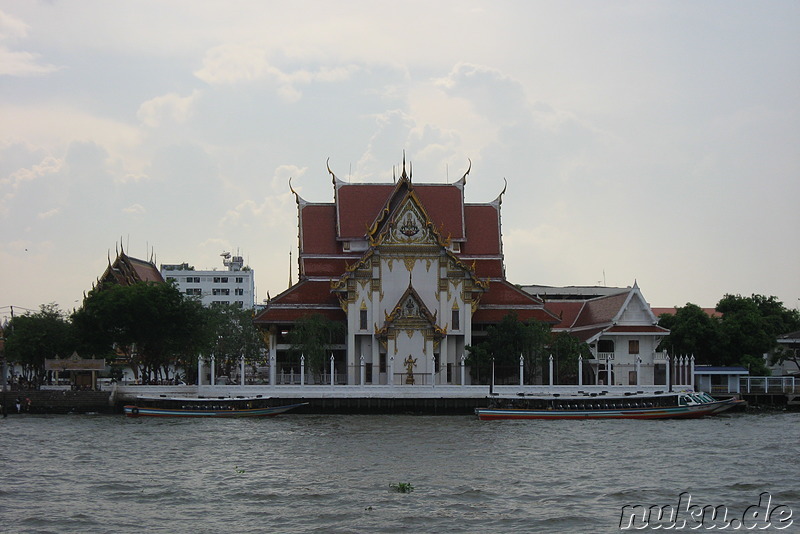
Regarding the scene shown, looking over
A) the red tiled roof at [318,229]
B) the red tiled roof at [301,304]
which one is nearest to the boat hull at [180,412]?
the red tiled roof at [301,304]

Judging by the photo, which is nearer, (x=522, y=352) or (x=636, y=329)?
(x=522, y=352)

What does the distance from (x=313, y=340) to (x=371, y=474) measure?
94.0ft

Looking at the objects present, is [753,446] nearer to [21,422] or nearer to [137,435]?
[137,435]

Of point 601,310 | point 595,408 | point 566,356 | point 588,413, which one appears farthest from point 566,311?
A: point 588,413

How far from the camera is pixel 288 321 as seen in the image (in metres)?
63.2

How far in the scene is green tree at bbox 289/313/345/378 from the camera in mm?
59812

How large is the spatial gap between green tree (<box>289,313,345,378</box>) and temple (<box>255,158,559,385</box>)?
1.24m

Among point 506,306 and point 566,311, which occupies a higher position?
point 506,306

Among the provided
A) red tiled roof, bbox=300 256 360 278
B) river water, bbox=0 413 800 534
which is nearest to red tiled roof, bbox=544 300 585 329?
red tiled roof, bbox=300 256 360 278

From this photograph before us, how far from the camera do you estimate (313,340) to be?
196 ft

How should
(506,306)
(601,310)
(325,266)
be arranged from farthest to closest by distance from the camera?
(601,310)
(325,266)
(506,306)

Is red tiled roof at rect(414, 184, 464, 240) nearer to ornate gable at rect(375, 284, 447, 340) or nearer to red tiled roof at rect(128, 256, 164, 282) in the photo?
ornate gable at rect(375, 284, 447, 340)

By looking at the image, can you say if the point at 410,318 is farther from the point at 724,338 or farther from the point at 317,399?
the point at 724,338

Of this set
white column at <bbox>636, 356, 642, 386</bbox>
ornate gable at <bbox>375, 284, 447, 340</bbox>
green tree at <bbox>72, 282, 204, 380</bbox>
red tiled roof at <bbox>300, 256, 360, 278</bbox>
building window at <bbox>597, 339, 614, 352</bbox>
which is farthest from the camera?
red tiled roof at <bbox>300, 256, 360, 278</bbox>
